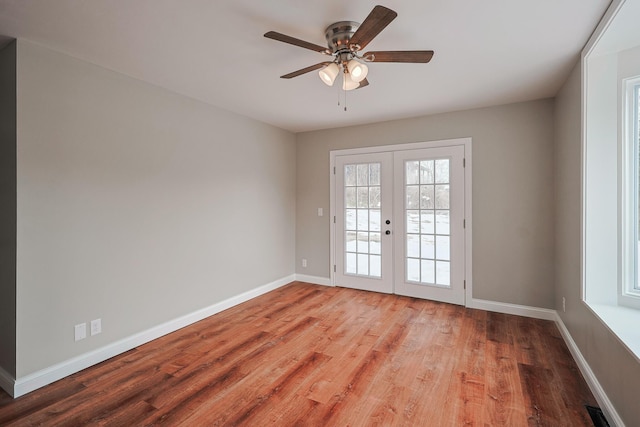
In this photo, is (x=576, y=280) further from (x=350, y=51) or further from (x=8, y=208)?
(x=8, y=208)

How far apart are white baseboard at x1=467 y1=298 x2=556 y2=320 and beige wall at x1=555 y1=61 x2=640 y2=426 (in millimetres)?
193

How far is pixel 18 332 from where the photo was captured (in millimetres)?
2141

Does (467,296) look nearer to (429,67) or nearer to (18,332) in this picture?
(429,67)

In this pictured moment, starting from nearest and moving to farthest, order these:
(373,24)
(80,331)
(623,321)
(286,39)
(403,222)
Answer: (373,24), (286,39), (623,321), (80,331), (403,222)

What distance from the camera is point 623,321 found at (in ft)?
6.29

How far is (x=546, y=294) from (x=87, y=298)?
14.9 ft

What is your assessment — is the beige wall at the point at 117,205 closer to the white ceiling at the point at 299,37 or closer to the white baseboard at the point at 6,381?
the white baseboard at the point at 6,381

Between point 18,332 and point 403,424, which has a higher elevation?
point 18,332

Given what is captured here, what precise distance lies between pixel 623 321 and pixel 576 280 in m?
0.69

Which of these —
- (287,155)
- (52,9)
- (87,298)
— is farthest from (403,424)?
(287,155)

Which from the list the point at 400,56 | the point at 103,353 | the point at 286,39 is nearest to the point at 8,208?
the point at 103,353

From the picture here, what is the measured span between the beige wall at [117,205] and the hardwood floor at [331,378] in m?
0.41

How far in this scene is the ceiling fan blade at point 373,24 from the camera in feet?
4.91

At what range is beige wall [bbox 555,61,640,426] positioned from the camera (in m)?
1.66
